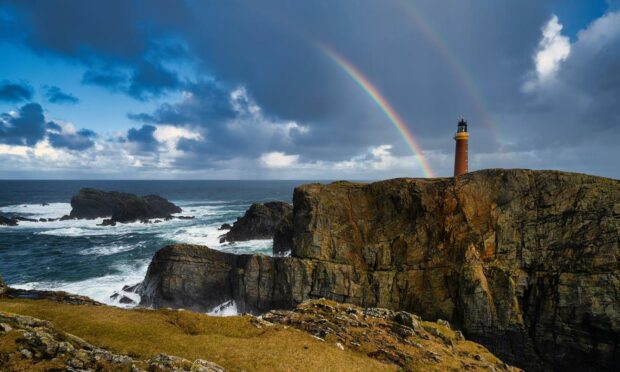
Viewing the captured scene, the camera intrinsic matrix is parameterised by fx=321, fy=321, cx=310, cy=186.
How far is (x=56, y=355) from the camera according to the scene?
14.6 m

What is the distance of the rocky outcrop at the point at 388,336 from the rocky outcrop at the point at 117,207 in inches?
4027

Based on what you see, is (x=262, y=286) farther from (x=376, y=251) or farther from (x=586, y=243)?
(x=586, y=243)

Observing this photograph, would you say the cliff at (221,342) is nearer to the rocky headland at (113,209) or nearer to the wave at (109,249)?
the wave at (109,249)

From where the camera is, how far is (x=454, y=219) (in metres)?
42.7

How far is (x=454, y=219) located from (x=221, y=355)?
3473 cm

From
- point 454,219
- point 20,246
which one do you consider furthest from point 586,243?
point 20,246

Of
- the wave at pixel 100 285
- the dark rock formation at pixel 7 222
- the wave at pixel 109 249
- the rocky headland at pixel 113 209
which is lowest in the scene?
the wave at pixel 100 285

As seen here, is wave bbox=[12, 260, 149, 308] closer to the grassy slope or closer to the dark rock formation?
the grassy slope

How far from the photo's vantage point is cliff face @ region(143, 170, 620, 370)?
34469 mm

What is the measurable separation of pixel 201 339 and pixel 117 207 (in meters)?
109

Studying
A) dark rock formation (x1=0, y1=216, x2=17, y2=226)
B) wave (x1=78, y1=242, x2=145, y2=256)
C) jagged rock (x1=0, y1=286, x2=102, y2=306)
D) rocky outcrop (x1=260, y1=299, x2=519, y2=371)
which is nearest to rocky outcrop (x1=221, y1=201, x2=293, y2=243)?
wave (x1=78, y1=242, x2=145, y2=256)

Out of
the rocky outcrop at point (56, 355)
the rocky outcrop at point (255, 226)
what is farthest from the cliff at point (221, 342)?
the rocky outcrop at point (255, 226)

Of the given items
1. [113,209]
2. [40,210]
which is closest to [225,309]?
[113,209]

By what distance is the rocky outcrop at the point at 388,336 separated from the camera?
22484 millimetres
